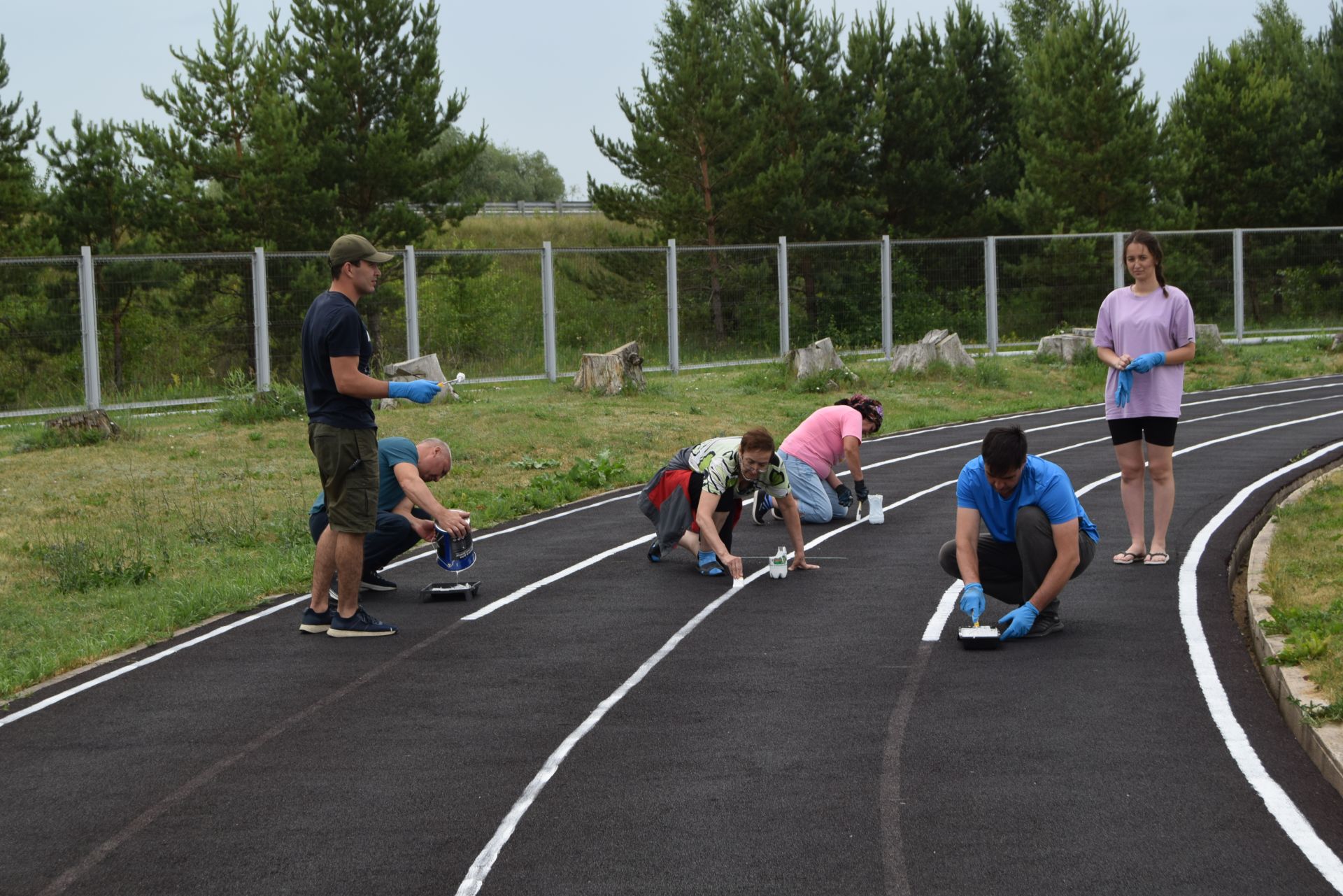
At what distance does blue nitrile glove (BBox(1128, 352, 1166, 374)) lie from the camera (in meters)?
9.11

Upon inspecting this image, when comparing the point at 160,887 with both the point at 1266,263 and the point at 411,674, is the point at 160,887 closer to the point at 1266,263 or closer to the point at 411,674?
the point at 411,674

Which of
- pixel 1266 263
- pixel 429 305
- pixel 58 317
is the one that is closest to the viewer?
pixel 58 317

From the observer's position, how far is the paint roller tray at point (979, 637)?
24.5ft

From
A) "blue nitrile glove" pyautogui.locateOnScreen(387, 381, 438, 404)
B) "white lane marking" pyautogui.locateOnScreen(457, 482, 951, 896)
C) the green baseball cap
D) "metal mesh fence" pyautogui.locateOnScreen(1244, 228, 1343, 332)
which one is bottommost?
"white lane marking" pyautogui.locateOnScreen(457, 482, 951, 896)

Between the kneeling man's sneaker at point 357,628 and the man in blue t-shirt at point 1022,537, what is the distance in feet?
10.3

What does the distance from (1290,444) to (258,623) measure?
11949 millimetres

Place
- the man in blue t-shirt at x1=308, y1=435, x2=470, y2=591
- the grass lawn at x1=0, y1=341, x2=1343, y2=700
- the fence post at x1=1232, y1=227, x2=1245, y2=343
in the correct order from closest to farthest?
the man in blue t-shirt at x1=308, y1=435, x2=470, y2=591, the grass lawn at x1=0, y1=341, x2=1343, y2=700, the fence post at x1=1232, y1=227, x2=1245, y2=343

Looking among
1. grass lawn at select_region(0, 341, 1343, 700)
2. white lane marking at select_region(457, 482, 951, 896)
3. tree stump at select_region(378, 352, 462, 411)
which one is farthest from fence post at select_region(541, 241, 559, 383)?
white lane marking at select_region(457, 482, 951, 896)

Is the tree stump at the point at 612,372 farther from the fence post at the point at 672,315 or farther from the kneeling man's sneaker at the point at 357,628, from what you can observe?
the kneeling man's sneaker at the point at 357,628

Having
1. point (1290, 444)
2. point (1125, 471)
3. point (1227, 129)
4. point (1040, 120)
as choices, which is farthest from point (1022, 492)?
point (1227, 129)

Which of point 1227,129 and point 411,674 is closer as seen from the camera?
point 411,674

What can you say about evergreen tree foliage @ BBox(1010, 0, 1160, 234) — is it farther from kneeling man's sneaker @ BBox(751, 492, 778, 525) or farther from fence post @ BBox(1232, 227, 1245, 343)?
kneeling man's sneaker @ BBox(751, 492, 778, 525)

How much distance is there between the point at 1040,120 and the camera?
38875 millimetres

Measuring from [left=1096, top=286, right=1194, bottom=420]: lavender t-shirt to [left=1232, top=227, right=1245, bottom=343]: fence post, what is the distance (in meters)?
23.3
